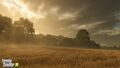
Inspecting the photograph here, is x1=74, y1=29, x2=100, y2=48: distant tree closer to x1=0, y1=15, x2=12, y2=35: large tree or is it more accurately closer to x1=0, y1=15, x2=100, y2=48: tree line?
x1=0, y1=15, x2=100, y2=48: tree line

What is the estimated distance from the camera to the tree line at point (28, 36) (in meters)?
86.1

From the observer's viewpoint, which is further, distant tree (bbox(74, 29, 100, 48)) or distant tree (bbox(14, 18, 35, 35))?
distant tree (bbox(74, 29, 100, 48))

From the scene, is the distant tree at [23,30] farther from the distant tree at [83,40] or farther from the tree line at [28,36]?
the distant tree at [83,40]

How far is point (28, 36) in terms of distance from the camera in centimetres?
9344

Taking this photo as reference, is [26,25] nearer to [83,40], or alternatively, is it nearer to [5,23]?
[5,23]

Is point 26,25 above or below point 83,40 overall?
above

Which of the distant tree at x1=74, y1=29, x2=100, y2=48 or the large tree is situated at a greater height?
the large tree

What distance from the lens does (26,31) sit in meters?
96.4

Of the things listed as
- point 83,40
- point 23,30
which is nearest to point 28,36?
point 23,30

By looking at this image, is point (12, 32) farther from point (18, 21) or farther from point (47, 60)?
point (47, 60)

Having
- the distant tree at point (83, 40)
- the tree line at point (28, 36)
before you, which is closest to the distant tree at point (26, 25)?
the tree line at point (28, 36)

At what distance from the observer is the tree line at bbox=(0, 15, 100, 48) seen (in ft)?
282

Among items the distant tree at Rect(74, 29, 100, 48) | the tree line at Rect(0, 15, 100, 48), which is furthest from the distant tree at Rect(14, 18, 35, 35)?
the distant tree at Rect(74, 29, 100, 48)

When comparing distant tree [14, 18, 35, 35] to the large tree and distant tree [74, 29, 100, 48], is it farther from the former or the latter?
distant tree [74, 29, 100, 48]
